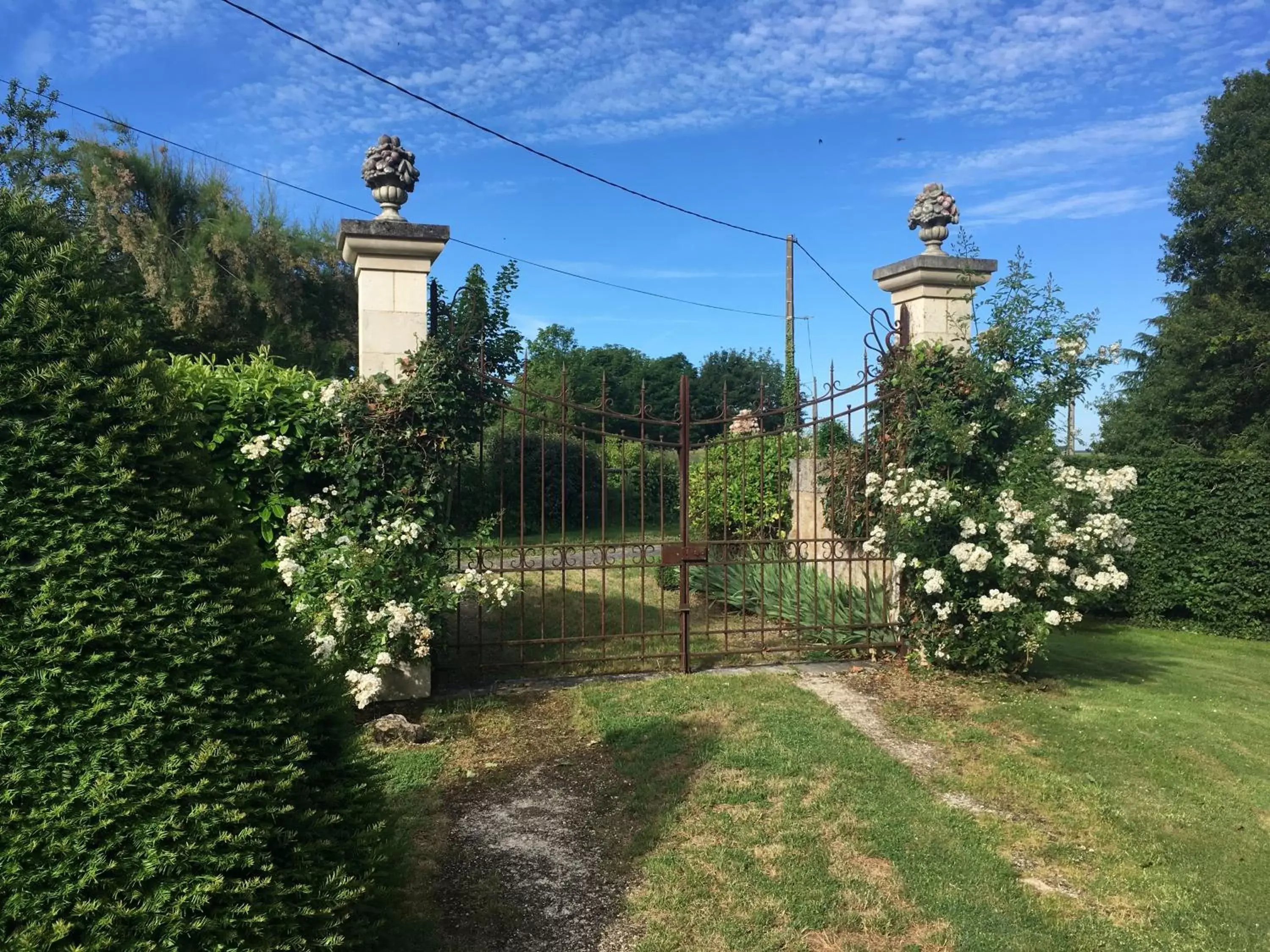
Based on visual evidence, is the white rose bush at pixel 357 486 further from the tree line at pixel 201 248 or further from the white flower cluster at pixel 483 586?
the tree line at pixel 201 248

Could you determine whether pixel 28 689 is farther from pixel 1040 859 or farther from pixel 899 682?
pixel 899 682

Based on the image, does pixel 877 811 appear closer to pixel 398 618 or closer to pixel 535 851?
pixel 535 851

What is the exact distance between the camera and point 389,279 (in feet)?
16.2

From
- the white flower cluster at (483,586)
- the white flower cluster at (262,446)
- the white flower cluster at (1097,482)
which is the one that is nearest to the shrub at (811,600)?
the white flower cluster at (1097,482)

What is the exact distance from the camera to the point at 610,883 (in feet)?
9.73

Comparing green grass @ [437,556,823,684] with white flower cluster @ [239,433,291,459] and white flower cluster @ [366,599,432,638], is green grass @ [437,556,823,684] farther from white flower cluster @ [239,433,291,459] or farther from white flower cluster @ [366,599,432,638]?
white flower cluster @ [239,433,291,459]

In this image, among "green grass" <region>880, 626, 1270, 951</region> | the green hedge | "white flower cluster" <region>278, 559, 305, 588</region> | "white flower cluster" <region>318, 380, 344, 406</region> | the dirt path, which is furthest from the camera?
the green hedge

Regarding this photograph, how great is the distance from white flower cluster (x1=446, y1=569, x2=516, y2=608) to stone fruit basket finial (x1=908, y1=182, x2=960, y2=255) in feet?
13.2

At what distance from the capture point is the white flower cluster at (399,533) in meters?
4.51

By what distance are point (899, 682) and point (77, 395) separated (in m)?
5.11

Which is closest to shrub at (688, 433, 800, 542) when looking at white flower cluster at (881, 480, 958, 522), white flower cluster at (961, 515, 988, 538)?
white flower cluster at (881, 480, 958, 522)

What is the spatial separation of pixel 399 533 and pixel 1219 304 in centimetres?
1642

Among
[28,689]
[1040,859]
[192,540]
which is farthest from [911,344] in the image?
[28,689]

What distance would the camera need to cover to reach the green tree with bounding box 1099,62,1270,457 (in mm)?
14203
